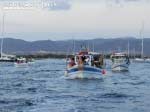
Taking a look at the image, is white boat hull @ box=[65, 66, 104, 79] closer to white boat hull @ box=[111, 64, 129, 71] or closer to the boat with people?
the boat with people

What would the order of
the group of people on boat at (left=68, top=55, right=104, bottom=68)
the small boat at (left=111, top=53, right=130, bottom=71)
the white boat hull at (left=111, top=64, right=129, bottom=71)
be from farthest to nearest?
the small boat at (left=111, top=53, right=130, bottom=71) → the white boat hull at (left=111, top=64, right=129, bottom=71) → the group of people on boat at (left=68, top=55, right=104, bottom=68)

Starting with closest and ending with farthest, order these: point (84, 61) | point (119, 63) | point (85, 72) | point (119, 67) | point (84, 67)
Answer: point (84, 67) → point (85, 72) → point (84, 61) → point (119, 67) → point (119, 63)

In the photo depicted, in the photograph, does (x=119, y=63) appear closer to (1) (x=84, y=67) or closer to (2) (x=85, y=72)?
(2) (x=85, y=72)

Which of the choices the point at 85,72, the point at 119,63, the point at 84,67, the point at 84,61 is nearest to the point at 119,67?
the point at 119,63

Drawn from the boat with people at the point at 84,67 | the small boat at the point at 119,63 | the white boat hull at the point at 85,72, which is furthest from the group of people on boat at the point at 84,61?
the small boat at the point at 119,63

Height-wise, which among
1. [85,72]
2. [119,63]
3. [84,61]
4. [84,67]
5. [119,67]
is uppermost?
[84,61]

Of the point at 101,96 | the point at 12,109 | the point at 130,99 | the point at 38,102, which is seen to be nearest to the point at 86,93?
the point at 101,96

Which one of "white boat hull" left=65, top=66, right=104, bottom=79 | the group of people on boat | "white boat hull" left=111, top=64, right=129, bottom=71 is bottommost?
"white boat hull" left=111, top=64, right=129, bottom=71

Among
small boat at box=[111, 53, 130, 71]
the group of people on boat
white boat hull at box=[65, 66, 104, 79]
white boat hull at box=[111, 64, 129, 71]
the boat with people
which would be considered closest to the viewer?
the boat with people

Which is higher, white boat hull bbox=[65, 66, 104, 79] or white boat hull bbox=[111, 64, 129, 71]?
white boat hull bbox=[65, 66, 104, 79]

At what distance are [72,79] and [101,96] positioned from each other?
2179 cm

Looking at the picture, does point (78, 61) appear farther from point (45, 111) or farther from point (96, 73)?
point (45, 111)

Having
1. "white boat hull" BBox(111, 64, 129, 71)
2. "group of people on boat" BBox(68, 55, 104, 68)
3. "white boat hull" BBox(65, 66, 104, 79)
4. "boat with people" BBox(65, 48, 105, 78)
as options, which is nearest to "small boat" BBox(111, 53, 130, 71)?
"white boat hull" BBox(111, 64, 129, 71)

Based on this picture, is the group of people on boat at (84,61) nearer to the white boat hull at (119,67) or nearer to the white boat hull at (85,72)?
the white boat hull at (85,72)
